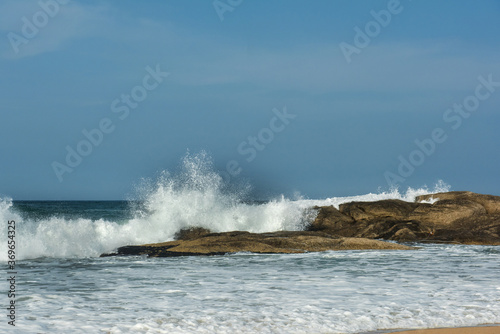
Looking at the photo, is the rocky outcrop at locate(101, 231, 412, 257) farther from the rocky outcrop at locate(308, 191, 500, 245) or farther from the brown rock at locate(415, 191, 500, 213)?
the brown rock at locate(415, 191, 500, 213)

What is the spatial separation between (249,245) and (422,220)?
8.48 metres

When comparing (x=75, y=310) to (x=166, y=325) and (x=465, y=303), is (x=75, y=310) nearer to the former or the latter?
(x=166, y=325)

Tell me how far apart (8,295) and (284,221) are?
14445 mm

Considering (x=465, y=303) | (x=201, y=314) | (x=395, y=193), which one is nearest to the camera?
(x=201, y=314)

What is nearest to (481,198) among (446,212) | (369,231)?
(446,212)

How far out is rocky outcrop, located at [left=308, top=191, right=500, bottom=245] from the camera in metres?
18.2

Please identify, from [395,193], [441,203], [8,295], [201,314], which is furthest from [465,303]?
[395,193]

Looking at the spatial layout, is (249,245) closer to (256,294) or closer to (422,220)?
(256,294)

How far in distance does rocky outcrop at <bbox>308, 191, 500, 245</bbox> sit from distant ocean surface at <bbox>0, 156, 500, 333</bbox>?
6.36ft

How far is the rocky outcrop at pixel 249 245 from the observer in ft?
46.5

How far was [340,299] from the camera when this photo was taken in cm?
791

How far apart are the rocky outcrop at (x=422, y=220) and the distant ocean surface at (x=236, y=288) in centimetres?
194

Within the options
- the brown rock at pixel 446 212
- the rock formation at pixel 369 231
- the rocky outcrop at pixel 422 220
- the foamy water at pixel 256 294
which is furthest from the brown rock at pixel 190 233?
the brown rock at pixel 446 212

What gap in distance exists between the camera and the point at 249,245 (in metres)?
14.6
